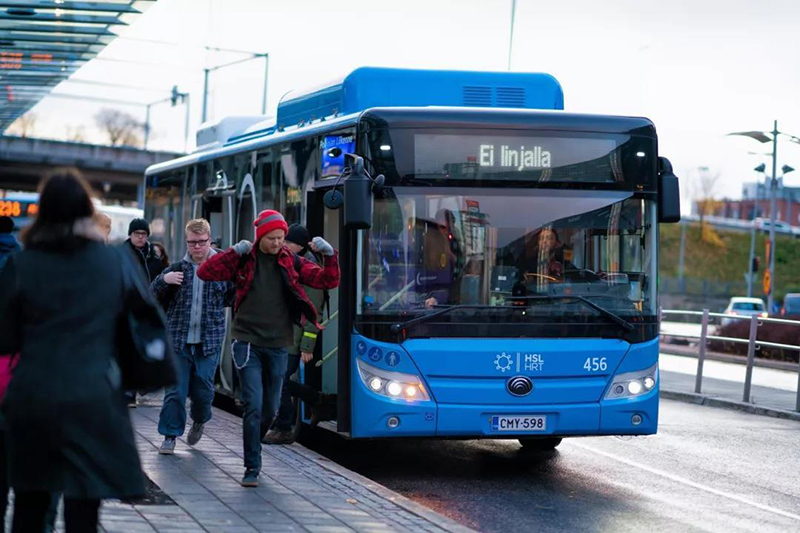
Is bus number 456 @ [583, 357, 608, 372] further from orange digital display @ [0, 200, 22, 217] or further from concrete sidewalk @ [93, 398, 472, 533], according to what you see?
A: orange digital display @ [0, 200, 22, 217]

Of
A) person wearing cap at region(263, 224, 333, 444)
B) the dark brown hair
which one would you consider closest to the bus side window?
person wearing cap at region(263, 224, 333, 444)

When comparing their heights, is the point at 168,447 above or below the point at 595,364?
below

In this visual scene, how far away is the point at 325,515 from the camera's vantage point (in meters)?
8.24

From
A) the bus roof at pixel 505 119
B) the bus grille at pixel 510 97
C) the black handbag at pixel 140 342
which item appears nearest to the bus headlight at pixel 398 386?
the bus roof at pixel 505 119

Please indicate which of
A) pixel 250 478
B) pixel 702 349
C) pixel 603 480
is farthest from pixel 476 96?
pixel 702 349

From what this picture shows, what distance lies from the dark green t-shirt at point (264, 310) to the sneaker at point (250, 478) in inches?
33.0

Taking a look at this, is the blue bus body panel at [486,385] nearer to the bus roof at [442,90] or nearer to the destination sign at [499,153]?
the destination sign at [499,153]

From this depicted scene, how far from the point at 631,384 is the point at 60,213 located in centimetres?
684

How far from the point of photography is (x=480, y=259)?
423 inches

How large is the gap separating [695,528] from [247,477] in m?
2.91

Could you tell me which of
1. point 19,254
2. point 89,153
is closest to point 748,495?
point 19,254

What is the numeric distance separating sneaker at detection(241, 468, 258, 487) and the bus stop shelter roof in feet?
27.0

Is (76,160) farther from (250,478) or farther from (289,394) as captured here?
(250,478)

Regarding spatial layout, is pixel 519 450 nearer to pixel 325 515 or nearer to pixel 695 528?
pixel 695 528
